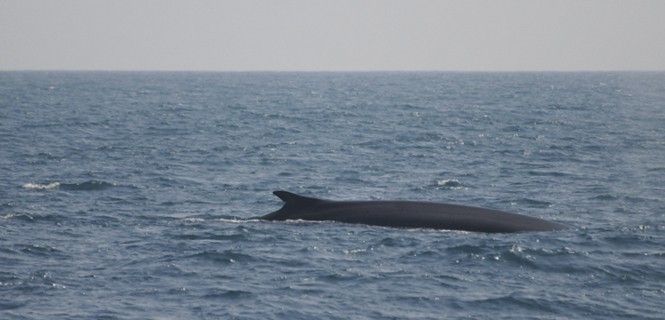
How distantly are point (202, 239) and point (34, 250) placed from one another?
3.76 meters

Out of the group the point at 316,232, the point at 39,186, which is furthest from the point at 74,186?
the point at 316,232

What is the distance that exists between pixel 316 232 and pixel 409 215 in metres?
2.43

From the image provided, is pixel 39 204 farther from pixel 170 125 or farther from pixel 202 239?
pixel 170 125

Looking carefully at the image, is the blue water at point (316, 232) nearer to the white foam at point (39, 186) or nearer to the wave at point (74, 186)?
the wave at point (74, 186)

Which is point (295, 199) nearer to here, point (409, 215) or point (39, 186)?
point (409, 215)

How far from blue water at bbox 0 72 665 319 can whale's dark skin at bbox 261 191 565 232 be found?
47 centimetres

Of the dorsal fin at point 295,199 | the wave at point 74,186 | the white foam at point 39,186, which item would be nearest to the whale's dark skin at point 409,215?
the dorsal fin at point 295,199

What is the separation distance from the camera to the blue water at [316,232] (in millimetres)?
17875

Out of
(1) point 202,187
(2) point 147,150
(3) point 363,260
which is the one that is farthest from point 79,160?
(3) point 363,260

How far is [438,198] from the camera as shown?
31922mm

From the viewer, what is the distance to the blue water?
1788cm

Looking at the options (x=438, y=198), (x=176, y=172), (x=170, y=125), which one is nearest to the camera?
(x=438, y=198)

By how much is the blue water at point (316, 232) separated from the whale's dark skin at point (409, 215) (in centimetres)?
47

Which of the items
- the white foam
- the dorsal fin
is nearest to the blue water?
the white foam
